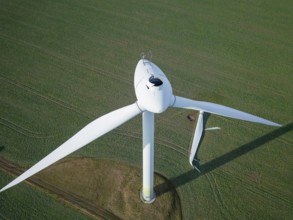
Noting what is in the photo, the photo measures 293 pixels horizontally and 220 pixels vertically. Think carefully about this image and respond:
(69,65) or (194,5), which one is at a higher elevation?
(194,5)

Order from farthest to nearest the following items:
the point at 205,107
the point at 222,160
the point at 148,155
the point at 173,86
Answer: the point at 173,86, the point at 222,160, the point at 148,155, the point at 205,107

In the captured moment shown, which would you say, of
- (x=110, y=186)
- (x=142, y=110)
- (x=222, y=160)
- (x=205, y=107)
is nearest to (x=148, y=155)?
(x=205, y=107)

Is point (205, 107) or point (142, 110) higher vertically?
point (142, 110)

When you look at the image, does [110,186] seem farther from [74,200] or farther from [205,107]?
[205,107]

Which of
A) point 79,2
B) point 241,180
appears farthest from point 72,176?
point 79,2

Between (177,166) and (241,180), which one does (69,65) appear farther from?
(241,180)

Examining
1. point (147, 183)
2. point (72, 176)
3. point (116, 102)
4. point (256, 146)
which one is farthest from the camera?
point (116, 102)

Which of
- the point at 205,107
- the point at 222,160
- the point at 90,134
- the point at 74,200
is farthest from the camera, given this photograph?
the point at 222,160

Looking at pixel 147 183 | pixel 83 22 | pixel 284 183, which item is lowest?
pixel 284 183
